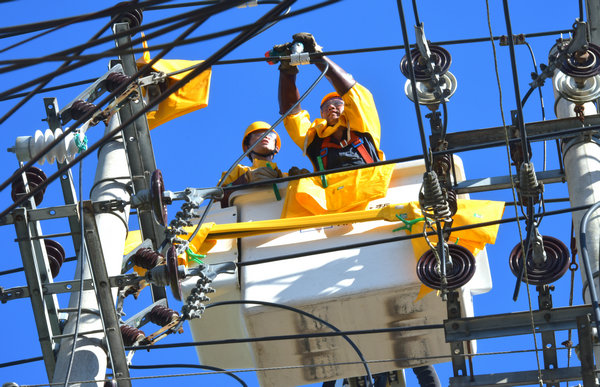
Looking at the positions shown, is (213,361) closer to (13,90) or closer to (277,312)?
(277,312)

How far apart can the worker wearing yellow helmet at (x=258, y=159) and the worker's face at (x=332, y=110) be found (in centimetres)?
74

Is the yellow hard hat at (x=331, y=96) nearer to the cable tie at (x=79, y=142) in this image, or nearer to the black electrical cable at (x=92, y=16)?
the cable tie at (x=79, y=142)

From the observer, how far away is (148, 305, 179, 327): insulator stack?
307 inches

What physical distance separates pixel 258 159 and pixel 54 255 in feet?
15.8

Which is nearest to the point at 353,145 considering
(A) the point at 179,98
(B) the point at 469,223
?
(A) the point at 179,98

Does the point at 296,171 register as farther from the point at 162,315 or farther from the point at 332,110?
the point at 162,315

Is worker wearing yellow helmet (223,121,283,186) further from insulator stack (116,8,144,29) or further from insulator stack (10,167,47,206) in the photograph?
insulator stack (10,167,47,206)

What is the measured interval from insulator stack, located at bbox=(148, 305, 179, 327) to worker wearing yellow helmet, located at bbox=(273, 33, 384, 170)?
4.10 m

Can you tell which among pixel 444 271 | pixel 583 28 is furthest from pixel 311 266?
pixel 583 28

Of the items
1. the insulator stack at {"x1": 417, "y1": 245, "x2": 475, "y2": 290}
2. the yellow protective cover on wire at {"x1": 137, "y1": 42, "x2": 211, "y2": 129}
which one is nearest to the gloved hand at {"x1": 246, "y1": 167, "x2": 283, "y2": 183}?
the yellow protective cover on wire at {"x1": 137, "y1": 42, "x2": 211, "y2": 129}

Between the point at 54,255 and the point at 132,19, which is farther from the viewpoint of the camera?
the point at 132,19

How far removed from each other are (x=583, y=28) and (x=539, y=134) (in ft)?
2.84

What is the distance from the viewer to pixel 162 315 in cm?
779

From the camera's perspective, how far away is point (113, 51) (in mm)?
5012
